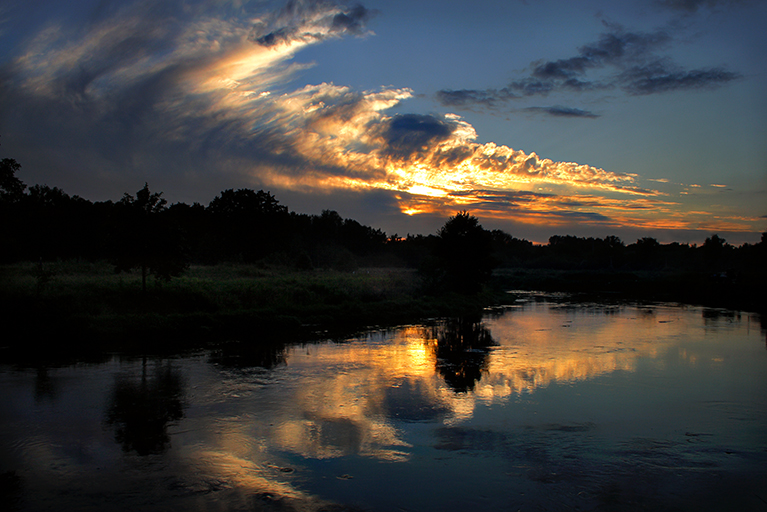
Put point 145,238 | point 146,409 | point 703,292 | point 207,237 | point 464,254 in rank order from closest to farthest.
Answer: point 146,409 → point 145,238 → point 464,254 → point 703,292 → point 207,237

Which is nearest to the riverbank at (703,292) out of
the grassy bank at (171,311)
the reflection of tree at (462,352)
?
the reflection of tree at (462,352)

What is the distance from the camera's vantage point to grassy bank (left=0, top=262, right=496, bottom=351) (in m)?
16.3

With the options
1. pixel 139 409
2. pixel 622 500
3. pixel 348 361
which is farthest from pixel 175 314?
pixel 622 500

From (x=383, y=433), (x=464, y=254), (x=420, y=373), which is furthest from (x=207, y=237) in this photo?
(x=383, y=433)

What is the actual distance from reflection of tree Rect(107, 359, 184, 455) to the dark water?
0.17ft

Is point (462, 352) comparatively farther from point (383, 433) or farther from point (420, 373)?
point (383, 433)

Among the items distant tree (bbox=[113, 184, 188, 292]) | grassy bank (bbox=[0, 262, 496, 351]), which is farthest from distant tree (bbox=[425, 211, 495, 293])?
distant tree (bbox=[113, 184, 188, 292])

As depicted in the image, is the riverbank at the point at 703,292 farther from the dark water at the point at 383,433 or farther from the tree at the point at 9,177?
the tree at the point at 9,177

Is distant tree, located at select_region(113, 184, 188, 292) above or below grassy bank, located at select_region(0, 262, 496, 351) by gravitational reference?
above

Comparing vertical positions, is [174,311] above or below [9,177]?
below

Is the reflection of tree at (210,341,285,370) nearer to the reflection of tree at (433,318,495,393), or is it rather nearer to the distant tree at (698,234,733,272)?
the reflection of tree at (433,318,495,393)

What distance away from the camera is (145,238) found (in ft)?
62.3

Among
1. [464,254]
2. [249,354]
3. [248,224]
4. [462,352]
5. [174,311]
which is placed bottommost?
[462,352]

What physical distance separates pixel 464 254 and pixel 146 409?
31.8m
